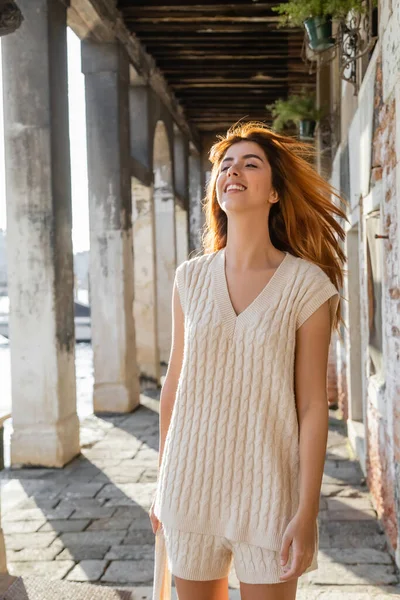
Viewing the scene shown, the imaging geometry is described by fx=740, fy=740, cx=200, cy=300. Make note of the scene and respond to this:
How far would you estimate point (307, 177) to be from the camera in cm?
219

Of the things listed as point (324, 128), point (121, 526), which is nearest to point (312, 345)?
point (121, 526)

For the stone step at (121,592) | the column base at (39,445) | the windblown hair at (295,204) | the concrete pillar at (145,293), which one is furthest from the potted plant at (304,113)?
the windblown hair at (295,204)

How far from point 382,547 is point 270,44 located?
7.57m

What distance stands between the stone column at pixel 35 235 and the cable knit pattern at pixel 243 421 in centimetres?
461

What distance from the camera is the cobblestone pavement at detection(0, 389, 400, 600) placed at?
13.3 ft

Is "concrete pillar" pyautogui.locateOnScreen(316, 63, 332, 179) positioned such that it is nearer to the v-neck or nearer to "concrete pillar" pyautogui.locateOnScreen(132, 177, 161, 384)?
"concrete pillar" pyautogui.locateOnScreen(132, 177, 161, 384)

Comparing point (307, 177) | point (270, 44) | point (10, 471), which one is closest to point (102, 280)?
point (10, 471)

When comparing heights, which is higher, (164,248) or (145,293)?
(164,248)

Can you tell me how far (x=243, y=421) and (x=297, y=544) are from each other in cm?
33

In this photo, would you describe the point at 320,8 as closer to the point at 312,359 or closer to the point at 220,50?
the point at 312,359

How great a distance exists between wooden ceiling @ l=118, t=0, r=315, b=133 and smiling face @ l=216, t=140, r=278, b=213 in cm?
618

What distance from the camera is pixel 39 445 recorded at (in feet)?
21.3

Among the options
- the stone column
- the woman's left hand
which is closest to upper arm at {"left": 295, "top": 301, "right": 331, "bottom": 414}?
the woman's left hand

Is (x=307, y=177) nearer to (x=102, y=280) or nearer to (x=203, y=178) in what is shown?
(x=102, y=280)
